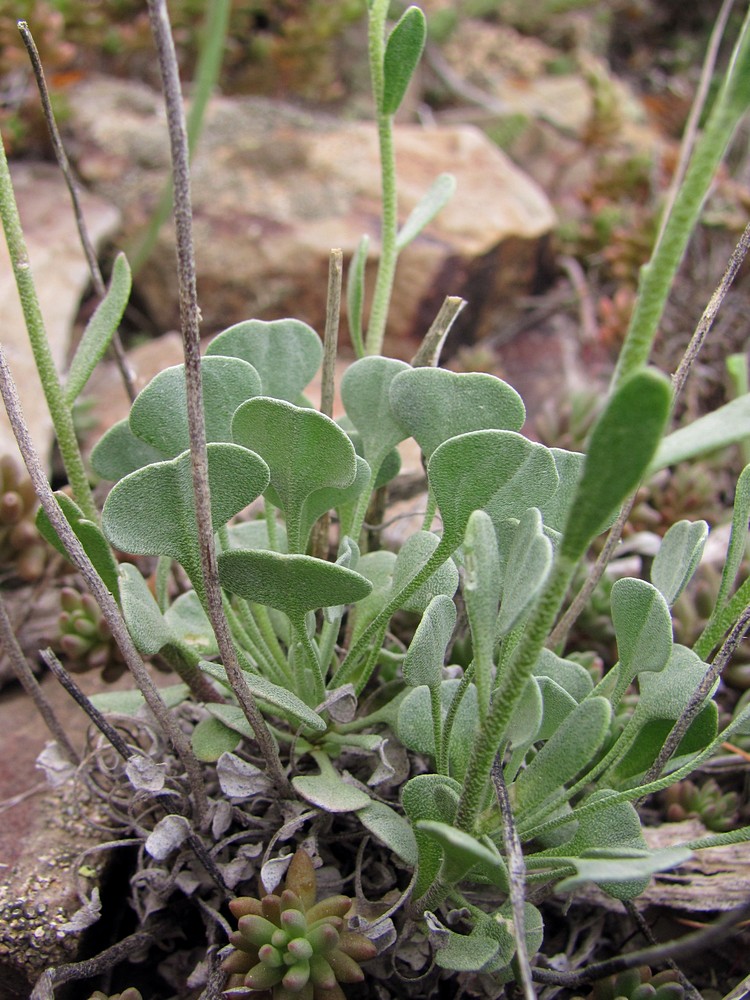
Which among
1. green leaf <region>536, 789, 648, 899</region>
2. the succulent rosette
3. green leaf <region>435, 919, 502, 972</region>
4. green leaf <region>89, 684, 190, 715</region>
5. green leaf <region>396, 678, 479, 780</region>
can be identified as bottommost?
the succulent rosette

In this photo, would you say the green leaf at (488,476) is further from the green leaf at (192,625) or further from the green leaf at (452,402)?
the green leaf at (192,625)

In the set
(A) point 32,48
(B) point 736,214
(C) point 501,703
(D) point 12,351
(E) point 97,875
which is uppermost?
(A) point 32,48

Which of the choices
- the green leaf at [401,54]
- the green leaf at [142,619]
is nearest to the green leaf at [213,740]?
Answer: the green leaf at [142,619]

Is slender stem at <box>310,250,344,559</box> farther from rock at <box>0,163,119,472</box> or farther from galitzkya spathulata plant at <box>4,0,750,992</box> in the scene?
rock at <box>0,163,119,472</box>

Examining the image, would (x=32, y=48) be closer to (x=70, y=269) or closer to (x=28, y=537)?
(x=28, y=537)

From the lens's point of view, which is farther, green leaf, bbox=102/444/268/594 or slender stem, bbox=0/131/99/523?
slender stem, bbox=0/131/99/523

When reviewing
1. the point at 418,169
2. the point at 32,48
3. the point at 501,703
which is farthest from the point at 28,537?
the point at 418,169

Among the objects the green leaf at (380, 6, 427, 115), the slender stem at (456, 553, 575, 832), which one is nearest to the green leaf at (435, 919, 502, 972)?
the slender stem at (456, 553, 575, 832)

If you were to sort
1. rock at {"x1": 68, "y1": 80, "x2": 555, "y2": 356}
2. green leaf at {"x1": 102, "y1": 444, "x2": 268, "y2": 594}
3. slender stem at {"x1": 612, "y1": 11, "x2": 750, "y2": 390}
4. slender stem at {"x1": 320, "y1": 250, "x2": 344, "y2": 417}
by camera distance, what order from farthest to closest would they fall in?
rock at {"x1": 68, "y1": 80, "x2": 555, "y2": 356} < slender stem at {"x1": 320, "y1": 250, "x2": 344, "y2": 417} < green leaf at {"x1": 102, "y1": 444, "x2": 268, "y2": 594} < slender stem at {"x1": 612, "y1": 11, "x2": 750, "y2": 390}
